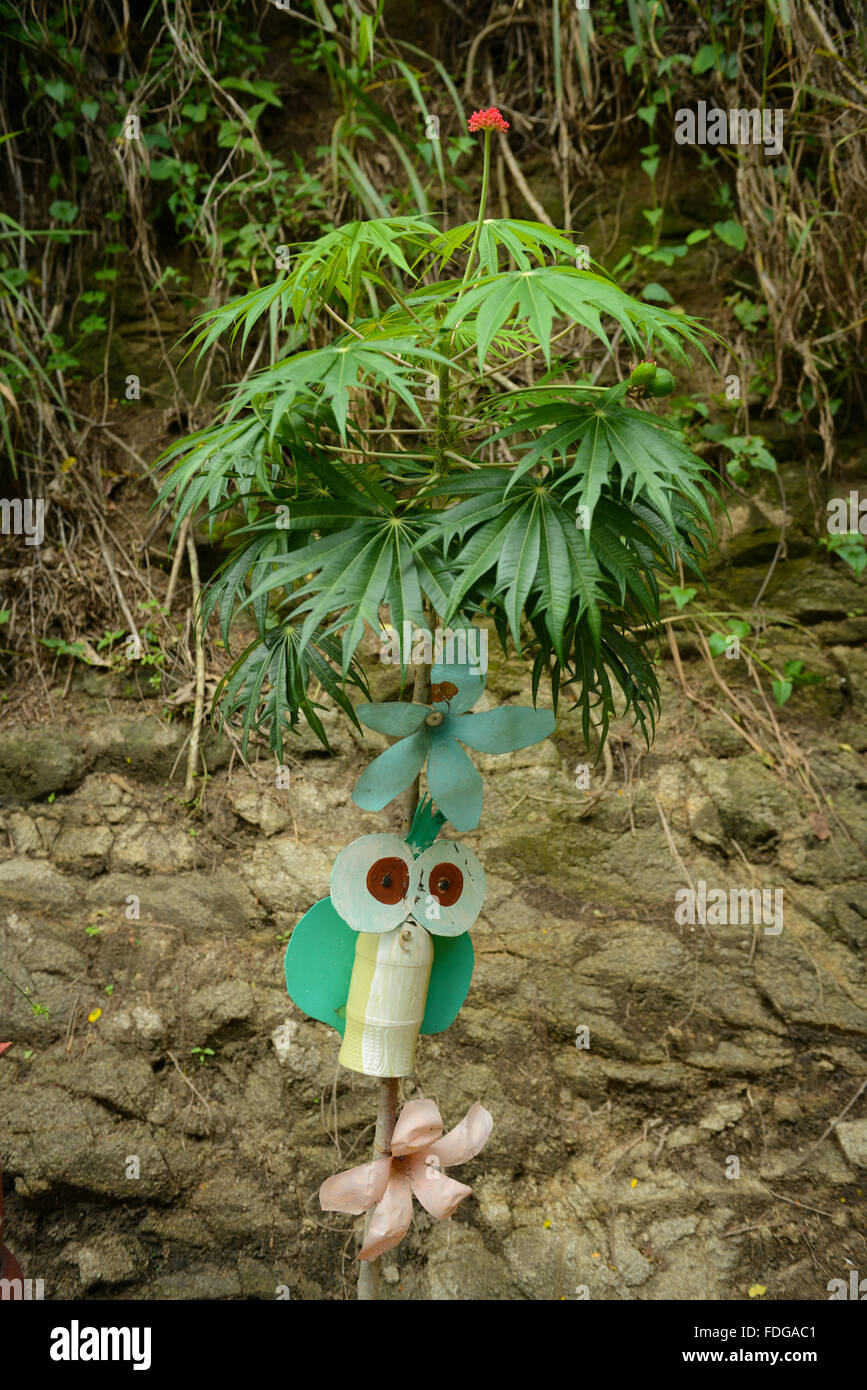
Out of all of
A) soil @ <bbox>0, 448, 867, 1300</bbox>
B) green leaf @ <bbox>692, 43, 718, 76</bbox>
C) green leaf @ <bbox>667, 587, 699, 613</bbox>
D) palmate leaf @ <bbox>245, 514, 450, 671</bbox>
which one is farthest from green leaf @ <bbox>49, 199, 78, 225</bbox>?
palmate leaf @ <bbox>245, 514, 450, 671</bbox>

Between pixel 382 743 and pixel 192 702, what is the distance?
581 mm

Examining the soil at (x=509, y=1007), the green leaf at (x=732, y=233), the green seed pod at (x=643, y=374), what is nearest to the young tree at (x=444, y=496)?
the green seed pod at (x=643, y=374)

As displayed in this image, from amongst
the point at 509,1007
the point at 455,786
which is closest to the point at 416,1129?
the point at 455,786

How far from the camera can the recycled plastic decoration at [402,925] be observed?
1345mm

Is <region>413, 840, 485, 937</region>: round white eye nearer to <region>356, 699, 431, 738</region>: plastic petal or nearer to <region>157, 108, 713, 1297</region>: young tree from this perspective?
<region>157, 108, 713, 1297</region>: young tree

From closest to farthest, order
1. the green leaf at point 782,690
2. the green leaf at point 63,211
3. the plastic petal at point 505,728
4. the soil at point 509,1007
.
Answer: the plastic petal at point 505,728, the soil at point 509,1007, the green leaf at point 782,690, the green leaf at point 63,211

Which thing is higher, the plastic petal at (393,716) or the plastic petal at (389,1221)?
the plastic petal at (393,716)

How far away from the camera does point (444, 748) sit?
1.36m

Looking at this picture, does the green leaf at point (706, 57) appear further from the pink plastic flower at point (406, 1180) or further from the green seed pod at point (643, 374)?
the pink plastic flower at point (406, 1180)

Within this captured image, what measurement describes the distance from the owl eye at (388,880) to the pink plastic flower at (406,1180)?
0.35m

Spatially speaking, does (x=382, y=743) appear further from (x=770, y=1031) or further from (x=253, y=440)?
(x=253, y=440)

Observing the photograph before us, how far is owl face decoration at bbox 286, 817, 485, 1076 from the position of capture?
1364 millimetres

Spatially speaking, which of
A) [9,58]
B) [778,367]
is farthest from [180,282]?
[778,367]

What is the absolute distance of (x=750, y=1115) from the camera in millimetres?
2146
